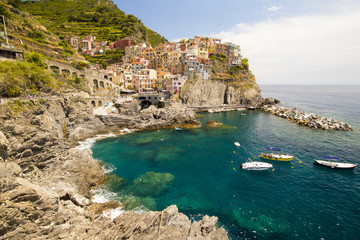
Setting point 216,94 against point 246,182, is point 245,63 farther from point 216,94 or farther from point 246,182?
point 246,182

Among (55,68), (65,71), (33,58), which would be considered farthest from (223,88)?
(33,58)

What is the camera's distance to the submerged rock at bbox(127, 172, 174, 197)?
2167cm

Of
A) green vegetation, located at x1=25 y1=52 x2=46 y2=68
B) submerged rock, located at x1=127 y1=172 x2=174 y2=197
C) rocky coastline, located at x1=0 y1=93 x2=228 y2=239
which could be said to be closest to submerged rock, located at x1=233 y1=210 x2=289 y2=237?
rocky coastline, located at x1=0 y1=93 x2=228 y2=239

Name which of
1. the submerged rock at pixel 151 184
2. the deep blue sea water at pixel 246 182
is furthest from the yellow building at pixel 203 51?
the submerged rock at pixel 151 184

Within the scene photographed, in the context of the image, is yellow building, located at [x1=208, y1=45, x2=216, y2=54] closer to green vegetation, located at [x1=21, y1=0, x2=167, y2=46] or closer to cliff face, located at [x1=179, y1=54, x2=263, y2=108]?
cliff face, located at [x1=179, y1=54, x2=263, y2=108]

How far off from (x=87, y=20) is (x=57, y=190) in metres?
154

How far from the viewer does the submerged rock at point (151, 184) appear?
2167 cm

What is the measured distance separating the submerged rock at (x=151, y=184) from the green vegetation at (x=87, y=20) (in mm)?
117878

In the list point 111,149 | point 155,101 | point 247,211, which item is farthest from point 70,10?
point 247,211

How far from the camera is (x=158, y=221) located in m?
12.3

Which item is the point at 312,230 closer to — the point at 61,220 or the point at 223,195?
the point at 223,195

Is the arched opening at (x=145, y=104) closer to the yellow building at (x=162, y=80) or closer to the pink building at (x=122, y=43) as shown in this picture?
the yellow building at (x=162, y=80)

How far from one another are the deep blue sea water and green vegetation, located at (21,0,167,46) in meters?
107

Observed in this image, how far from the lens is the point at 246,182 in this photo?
24.6m
